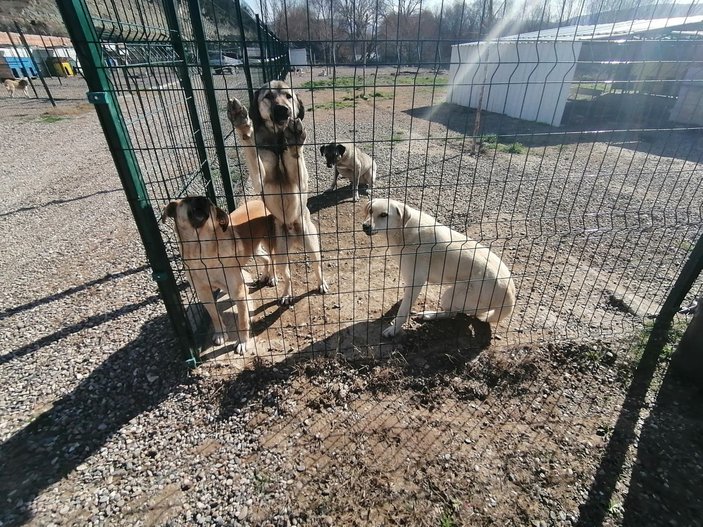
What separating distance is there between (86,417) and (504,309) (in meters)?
4.16

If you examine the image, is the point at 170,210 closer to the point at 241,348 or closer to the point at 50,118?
the point at 241,348

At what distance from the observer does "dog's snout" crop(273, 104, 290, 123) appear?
159 inches

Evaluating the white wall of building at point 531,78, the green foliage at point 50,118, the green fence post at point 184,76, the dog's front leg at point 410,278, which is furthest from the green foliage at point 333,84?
the green foliage at point 50,118

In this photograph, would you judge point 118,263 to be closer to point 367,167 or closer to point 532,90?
point 367,167

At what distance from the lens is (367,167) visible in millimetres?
9102

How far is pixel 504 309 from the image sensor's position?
411 cm

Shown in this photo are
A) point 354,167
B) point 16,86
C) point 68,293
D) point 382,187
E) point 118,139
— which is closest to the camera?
point 118,139

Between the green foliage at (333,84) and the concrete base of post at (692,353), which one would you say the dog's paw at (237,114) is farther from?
the concrete base of post at (692,353)

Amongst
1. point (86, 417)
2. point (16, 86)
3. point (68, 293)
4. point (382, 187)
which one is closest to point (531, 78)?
point (382, 187)

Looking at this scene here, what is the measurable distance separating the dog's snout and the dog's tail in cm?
288

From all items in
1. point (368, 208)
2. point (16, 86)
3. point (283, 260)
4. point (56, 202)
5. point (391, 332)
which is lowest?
point (56, 202)

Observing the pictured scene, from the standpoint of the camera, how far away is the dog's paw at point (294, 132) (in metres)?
4.06

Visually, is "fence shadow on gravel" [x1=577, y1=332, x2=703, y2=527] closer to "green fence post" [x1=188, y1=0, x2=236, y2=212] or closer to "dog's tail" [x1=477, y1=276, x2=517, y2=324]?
"dog's tail" [x1=477, y1=276, x2=517, y2=324]

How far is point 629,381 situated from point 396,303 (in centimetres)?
251
